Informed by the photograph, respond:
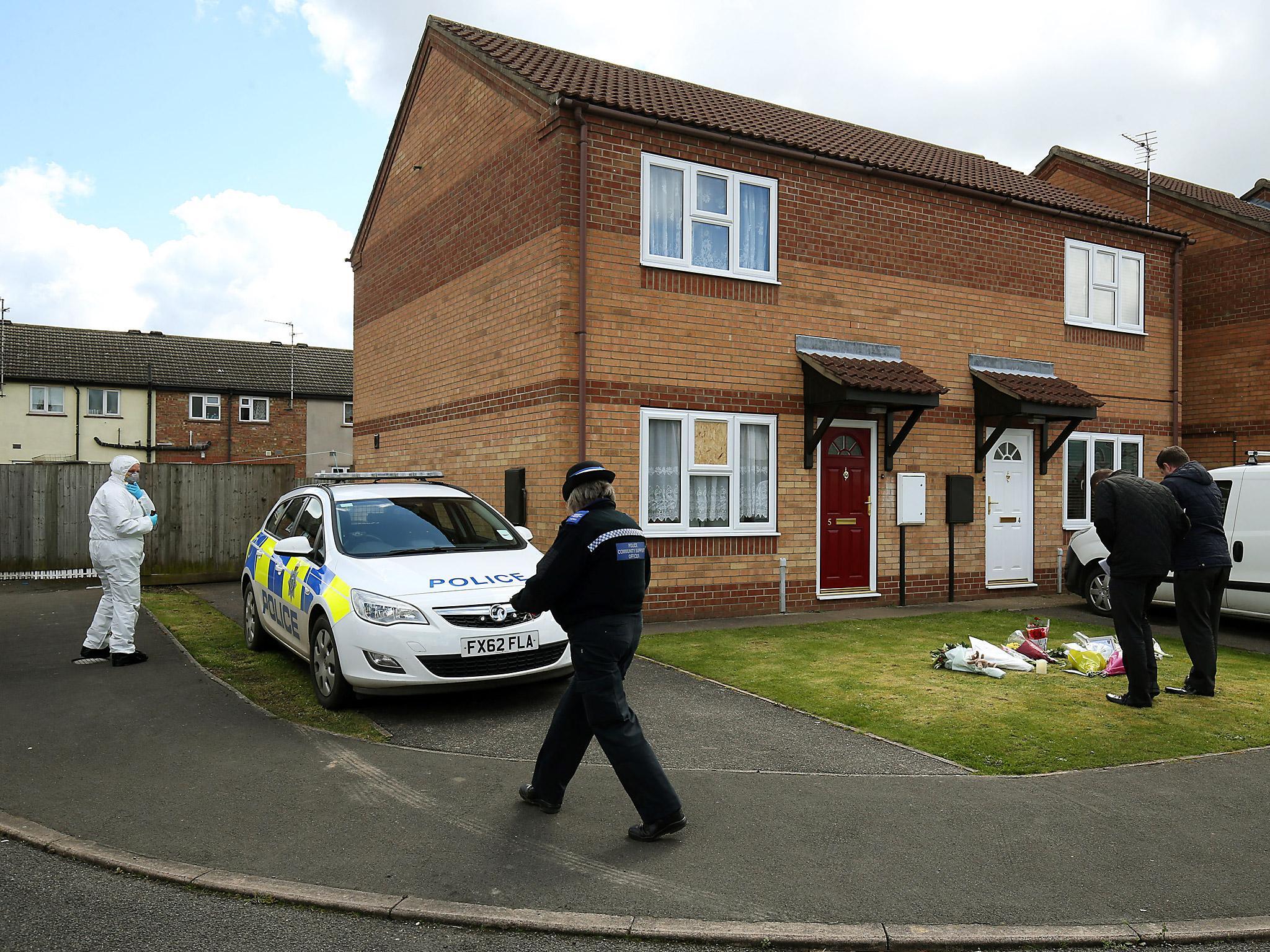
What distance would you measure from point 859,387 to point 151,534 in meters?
11.6

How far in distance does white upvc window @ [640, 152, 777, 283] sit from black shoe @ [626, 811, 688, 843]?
793 centimetres

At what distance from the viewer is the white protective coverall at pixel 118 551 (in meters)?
8.34

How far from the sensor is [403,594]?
6.46 meters

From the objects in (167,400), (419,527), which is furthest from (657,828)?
(167,400)

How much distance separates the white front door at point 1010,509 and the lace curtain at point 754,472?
3738mm

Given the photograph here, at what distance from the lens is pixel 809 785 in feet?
16.6

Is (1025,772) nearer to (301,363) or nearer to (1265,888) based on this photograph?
(1265,888)

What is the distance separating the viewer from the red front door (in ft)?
40.4

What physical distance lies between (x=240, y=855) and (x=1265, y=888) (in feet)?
13.8

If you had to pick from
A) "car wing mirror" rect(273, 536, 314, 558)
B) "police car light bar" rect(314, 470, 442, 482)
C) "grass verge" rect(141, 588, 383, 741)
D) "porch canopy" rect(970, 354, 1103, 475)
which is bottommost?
"grass verge" rect(141, 588, 383, 741)

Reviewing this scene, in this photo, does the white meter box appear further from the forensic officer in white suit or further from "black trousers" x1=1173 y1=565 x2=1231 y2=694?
the forensic officer in white suit

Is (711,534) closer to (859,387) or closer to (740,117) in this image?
(859,387)

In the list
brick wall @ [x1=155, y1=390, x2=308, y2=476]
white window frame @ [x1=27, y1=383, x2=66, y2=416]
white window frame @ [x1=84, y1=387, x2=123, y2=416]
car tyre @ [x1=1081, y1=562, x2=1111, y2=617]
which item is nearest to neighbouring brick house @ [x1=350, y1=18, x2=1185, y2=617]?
car tyre @ [x1=1081, y1=562, x2=1111, y2=617]

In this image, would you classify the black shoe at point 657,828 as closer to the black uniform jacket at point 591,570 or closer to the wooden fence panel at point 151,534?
the black uniform jacket at point 591,570
